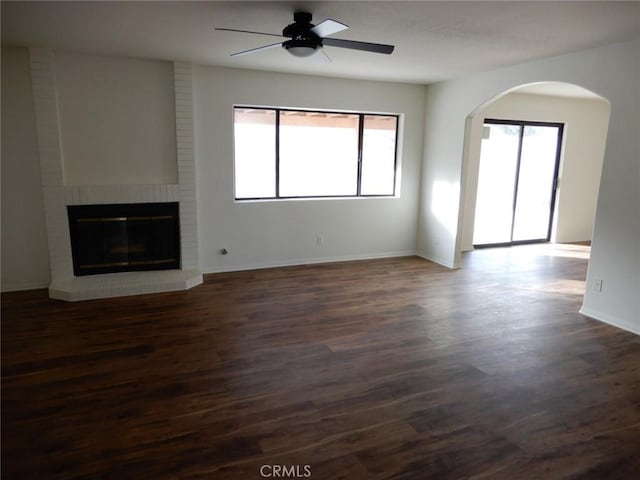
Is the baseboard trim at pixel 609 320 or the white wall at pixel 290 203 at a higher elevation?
the white wall at pixel 290 203

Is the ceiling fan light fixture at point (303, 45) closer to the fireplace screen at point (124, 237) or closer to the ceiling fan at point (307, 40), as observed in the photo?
the ceiling fan at point (307, 40)

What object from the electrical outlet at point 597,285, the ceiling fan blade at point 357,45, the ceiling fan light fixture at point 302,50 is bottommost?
the electrical outlet at point 597,285

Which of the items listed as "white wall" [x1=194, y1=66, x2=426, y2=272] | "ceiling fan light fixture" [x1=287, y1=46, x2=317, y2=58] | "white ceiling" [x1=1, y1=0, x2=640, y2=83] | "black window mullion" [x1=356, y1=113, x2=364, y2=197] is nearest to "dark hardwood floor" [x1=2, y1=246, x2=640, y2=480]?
"white wall" [x1=194, y1=66, x2=426, y2=272]

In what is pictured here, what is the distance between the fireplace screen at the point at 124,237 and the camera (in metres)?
4.84

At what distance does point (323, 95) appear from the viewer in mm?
5723

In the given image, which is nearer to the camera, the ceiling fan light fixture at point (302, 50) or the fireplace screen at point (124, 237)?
the ceiling fan light fixture at point (302, 50)

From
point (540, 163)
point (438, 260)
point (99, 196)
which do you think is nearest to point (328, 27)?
point (99, 196)

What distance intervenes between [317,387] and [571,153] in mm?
7003

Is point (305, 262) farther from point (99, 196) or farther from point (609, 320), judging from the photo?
point (609, 320)

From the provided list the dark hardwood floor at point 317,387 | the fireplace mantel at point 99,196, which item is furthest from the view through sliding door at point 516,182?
the fireplace mantel at point 99,196

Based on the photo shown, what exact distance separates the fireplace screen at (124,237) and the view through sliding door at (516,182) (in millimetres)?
4871

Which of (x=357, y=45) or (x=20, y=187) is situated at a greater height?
(x=357, y=45)

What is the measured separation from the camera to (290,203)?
580 cm

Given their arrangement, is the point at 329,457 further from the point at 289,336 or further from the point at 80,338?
the point at 80,338
